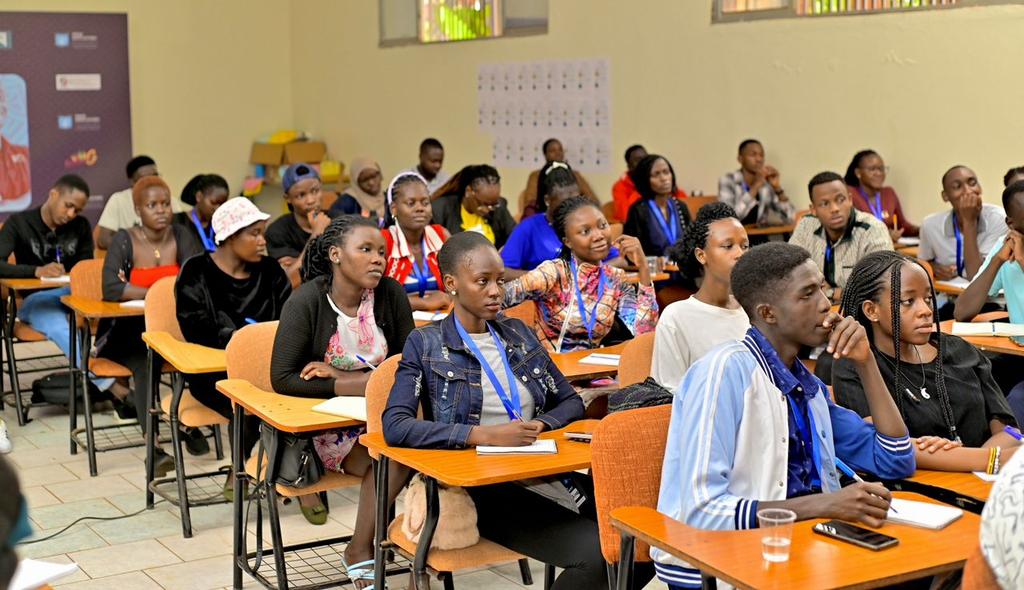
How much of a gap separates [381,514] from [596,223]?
5.82 feet

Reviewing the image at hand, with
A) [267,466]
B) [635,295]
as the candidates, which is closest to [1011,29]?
[635,295]

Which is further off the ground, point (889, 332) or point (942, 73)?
point (942, 73)

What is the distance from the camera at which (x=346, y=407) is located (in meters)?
3.95

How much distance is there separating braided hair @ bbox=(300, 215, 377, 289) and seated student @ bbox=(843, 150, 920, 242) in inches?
179

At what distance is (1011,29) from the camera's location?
7.61 meters

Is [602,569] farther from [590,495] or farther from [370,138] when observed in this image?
[370,138]

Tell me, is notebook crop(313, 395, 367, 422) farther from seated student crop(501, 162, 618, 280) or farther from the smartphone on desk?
seated student crop(501, 162, 618, 280)

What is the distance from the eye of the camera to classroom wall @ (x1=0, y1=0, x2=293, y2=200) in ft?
43.0

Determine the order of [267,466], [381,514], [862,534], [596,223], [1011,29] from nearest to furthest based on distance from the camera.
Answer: [862,534]
[381,514]
[267,466]
[596,223]
[1011,29]

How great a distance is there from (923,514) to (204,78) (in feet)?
39.3

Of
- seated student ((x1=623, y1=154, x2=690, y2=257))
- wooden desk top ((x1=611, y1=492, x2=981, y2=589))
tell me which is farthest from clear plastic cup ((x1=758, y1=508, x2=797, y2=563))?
seated student ((x1=623, y1=154, x2=690, y2=257))

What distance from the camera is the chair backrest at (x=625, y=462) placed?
293 cm

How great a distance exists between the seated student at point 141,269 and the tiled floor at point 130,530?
30 cm

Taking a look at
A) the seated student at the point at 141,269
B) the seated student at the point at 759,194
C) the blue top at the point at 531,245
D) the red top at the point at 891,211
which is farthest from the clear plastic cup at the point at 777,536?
the seated student at the point at 759,194
